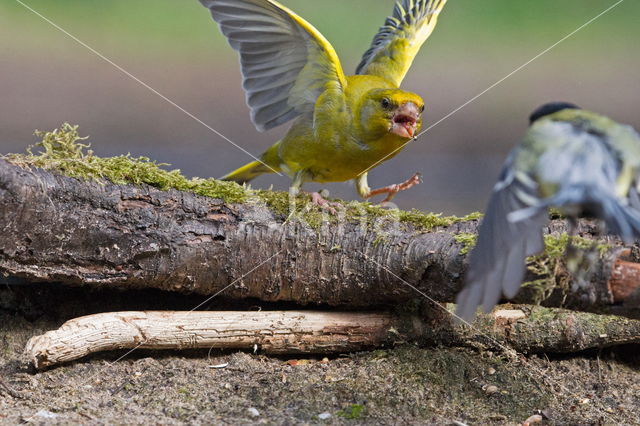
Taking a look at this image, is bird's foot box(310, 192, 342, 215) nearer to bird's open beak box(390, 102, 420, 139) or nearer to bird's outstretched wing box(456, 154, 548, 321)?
bird's open beak box(390, 102, 420, 139)

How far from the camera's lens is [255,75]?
303 centimetres

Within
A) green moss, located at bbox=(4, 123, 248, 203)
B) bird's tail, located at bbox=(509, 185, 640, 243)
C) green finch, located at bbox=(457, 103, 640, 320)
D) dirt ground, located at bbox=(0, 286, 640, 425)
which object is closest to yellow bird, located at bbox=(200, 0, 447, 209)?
green moss, located at bbox=(4, 123, 248, 203)

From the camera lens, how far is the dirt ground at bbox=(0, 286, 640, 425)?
211 cm

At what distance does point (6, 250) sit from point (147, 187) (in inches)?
21.4

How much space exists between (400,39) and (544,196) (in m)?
2.03

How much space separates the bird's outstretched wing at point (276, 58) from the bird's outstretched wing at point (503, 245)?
4.54ft

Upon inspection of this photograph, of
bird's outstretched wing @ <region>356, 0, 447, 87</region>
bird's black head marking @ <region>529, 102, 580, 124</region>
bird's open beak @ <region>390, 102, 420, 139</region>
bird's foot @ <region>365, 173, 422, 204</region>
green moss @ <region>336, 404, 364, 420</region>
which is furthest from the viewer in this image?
bird's outstretched wing @ <region>356, 0, 447, 87</region>

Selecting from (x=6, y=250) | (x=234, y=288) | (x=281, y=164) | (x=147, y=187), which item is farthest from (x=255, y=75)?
(x=6, y=250)

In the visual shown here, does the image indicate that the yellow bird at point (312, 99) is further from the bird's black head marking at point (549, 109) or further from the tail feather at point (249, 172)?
the bird's black head marking at point (549, 109)

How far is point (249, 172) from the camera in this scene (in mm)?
Result: 3639

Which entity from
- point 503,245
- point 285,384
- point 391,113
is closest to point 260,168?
point 391,113

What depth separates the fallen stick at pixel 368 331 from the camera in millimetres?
2516

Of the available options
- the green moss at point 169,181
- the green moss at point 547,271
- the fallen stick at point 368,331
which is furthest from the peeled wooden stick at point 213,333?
the green moss at point 547,271

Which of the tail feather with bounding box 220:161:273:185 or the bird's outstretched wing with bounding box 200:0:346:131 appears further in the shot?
the tail feather with bounding box 220:161:273:185
